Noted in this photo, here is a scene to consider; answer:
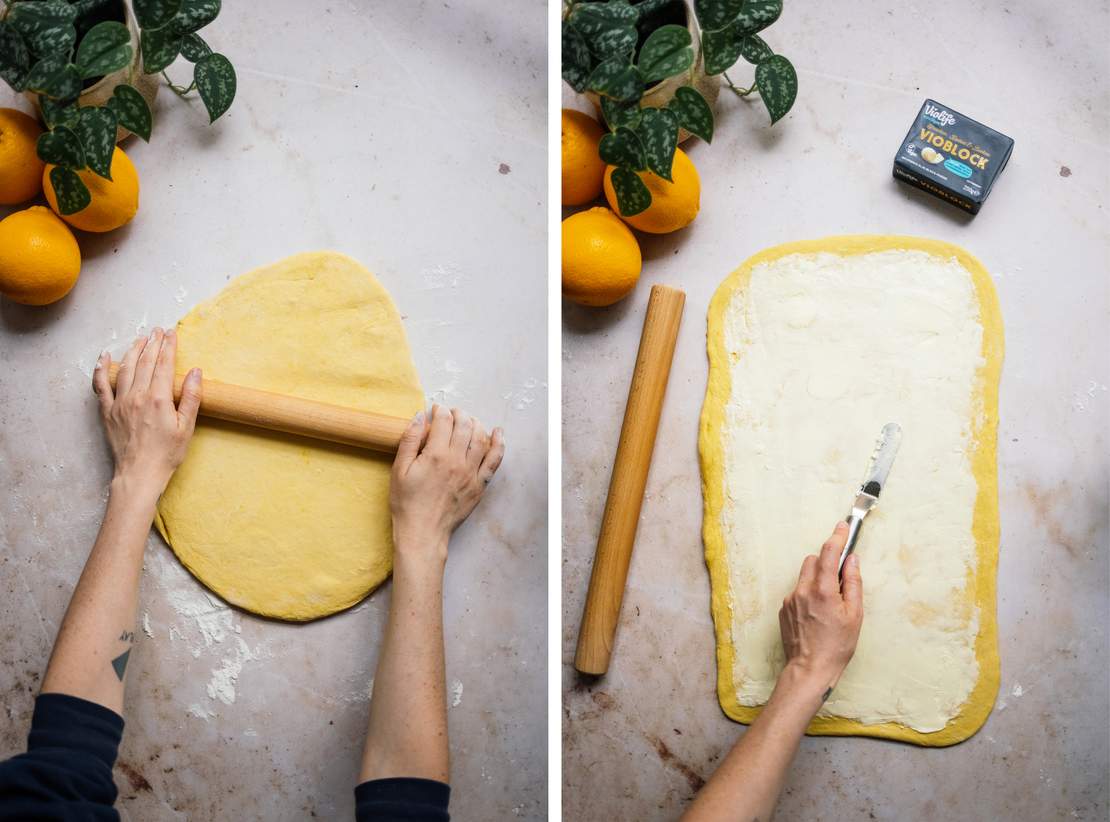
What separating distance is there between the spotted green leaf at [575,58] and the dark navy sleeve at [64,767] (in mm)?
696

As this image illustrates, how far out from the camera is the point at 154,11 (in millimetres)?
865

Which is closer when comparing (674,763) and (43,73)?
(43,73)

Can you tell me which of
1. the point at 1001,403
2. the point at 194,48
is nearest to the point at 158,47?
the point at 194,48

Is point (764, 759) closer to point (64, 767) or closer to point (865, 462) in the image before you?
point (865, 462)

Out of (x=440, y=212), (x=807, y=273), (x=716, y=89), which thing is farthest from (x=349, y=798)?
(x=716, y=89)

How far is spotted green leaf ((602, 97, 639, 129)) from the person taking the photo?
84cm

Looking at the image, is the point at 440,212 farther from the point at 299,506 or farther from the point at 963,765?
the point at 963,765

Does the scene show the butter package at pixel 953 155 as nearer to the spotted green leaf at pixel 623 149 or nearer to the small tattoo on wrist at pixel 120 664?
the spotted green leaf at pixel 623 149

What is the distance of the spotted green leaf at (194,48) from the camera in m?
0.92

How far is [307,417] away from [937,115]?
80 cm

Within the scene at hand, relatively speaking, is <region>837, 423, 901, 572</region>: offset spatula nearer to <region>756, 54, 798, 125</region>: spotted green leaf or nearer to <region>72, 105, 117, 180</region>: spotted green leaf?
<region>756, 54, 798, 125</region>: spotted green leaf

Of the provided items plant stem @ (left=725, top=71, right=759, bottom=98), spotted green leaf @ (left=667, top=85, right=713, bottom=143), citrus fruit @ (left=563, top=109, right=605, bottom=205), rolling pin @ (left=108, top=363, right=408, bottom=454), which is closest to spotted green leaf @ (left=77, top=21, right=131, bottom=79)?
rolling pin @ (left=108, top=363, right=408, bottom=454)

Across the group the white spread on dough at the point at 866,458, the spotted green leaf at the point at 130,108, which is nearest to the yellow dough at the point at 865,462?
the white spread on dough at the point at 866,458

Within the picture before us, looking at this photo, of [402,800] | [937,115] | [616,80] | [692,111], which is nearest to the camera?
[402,800]
